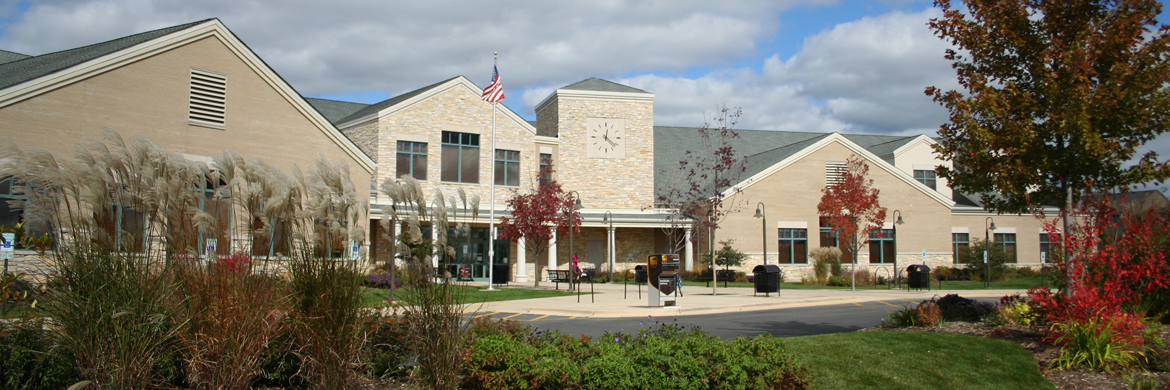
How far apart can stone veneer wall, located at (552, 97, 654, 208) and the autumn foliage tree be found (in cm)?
2390

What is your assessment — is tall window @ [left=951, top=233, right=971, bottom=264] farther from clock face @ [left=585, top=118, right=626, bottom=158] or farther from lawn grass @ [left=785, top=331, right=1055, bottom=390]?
lawn grass @ [left=785, top=331, right=1055, bottom=390]

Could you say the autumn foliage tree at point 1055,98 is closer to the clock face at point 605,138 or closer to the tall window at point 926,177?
the clock face at point 605,138

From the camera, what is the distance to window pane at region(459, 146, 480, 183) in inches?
1277

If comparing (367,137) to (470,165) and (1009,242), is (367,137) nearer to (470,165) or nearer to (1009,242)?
(470,165)

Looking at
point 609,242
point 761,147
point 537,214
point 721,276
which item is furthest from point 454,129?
point 761,147

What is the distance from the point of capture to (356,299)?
18.4 ft

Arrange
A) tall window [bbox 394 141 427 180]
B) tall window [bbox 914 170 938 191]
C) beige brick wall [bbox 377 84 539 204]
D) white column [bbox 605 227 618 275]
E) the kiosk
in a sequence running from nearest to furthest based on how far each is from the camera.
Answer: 1. the kiosk
2. beige brick wall [bbox 377 84 539 204]
3. tall window [bbox 394 141 427 180]
4. white column [bbox 605 227 618 275]
5. tall window [bbox 914 170 938 191]

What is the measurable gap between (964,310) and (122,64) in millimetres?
22419

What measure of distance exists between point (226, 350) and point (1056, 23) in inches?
459

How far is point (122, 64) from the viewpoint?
69.5 feet

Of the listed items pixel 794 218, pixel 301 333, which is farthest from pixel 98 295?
pixel 794 218

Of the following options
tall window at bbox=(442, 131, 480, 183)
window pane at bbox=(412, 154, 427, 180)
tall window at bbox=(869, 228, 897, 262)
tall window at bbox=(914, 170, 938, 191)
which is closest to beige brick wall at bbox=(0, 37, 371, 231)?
window pane at bbox=(412, 154, 427, 180)

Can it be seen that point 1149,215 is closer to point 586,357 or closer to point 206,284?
point 586,357

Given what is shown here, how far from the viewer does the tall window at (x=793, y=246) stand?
1409 inches
